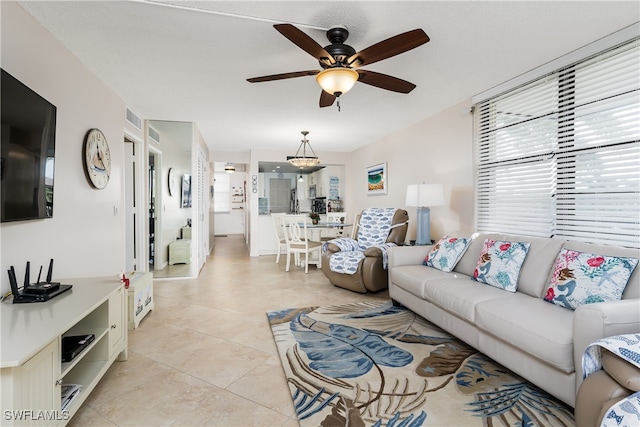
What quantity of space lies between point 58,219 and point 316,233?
455 cm

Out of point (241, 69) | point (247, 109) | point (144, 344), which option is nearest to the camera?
point (144, 344)

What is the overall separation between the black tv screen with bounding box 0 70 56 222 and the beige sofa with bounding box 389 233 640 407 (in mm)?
2892

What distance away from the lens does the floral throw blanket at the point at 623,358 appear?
1.14m

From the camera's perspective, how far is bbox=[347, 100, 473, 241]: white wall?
12.3 ft

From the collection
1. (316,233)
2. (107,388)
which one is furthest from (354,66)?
(316,233)

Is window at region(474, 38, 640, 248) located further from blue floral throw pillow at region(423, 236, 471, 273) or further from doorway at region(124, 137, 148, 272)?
doorway at region(124, 137, 148, 272)

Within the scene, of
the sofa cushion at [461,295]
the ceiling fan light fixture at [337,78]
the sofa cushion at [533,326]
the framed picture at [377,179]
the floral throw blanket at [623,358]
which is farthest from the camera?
the framed picture at [377,179]

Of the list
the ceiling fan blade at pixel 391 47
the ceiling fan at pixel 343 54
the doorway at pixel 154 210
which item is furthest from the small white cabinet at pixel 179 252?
the ceiling fan blade at pixel 391 47

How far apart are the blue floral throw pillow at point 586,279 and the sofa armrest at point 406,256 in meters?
1.39

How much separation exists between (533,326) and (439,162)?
9.07 feet

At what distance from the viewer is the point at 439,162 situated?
4211 mm

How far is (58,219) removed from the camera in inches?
94.3

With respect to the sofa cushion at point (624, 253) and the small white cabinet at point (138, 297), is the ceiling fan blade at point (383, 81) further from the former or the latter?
the small white cabinet at point (138, 297)

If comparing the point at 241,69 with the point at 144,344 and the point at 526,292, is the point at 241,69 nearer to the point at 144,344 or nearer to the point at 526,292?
the point at 144,344
